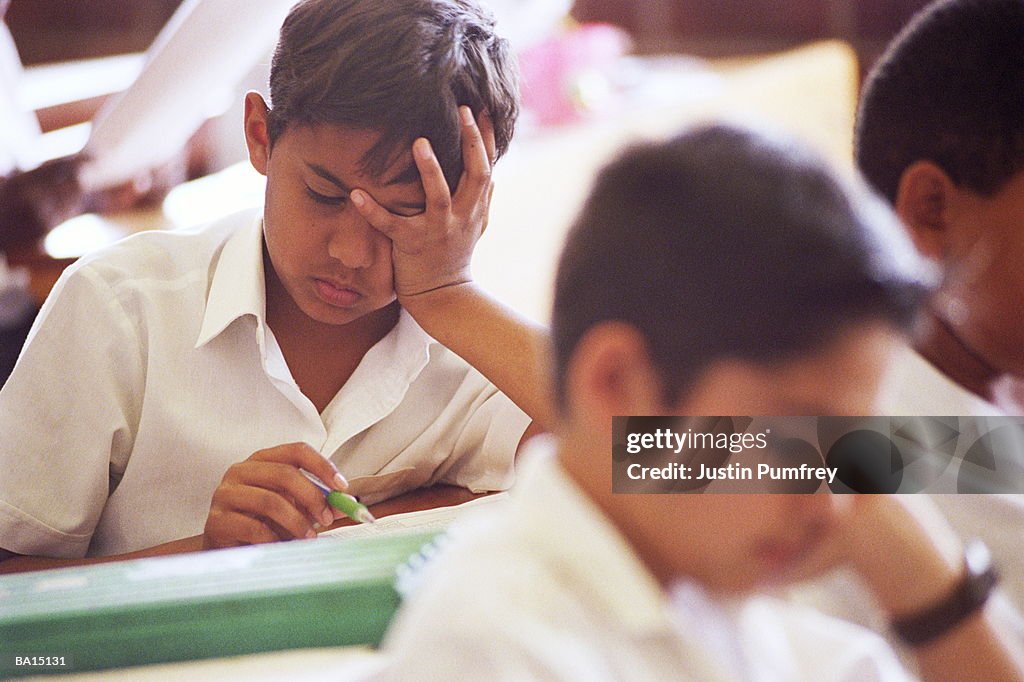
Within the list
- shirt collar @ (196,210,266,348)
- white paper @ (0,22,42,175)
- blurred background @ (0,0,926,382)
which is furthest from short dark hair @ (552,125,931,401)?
white paper @ (0,22,42,175)

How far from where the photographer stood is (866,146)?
2.19 feet

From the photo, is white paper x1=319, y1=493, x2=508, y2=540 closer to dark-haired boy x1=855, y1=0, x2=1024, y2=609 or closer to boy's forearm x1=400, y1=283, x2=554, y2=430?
boy's forearm x1=400, y1=283, x2=554, y2=430

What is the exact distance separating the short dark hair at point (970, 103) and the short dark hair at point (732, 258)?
0.70ft

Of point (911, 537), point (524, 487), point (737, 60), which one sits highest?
point (737, 60)

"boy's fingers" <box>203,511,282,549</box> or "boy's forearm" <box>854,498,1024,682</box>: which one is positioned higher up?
"boy's fingers" <box>203,511,282,549</box>

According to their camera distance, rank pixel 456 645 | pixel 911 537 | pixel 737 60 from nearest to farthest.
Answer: pixel 456 645, pixel 911 537, pixel 737 60

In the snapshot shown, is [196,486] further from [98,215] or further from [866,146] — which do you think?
[866,146]

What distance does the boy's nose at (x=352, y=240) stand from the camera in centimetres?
61

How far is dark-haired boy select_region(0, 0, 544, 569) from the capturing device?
625 mm

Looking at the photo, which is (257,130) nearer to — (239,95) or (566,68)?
(239,95)

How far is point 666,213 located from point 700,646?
210mm

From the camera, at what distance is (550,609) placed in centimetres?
46

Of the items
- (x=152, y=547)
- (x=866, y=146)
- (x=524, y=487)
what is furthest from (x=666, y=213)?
(x=152, y=547)

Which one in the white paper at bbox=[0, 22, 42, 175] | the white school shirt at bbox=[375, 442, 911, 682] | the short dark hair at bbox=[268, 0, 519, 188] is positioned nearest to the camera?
the white school shirt at bbox=[375, 442, 911, 682]
